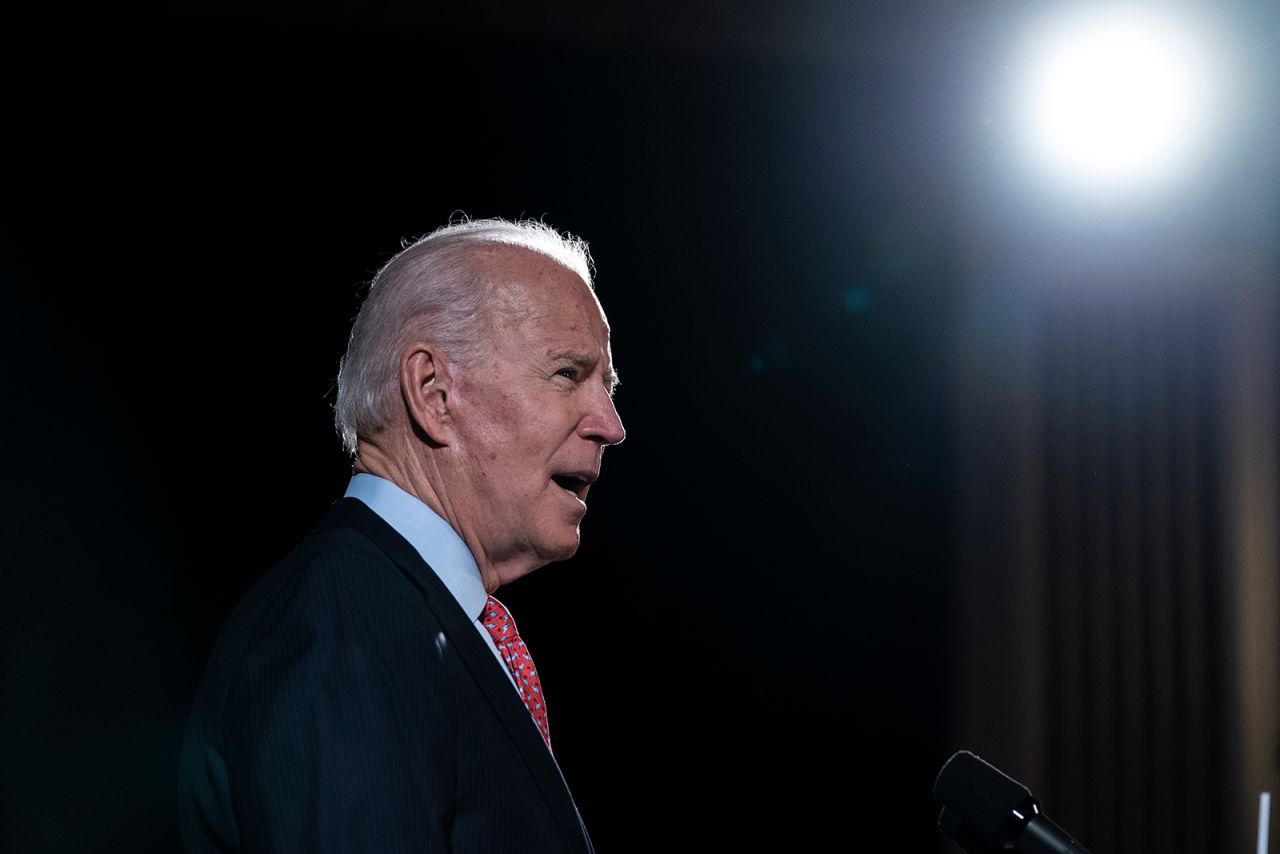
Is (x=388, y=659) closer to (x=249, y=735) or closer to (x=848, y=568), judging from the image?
(x=249, y=735)

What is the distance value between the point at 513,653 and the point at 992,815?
19.4 inches

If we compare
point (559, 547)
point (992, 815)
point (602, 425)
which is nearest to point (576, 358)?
point (602, 425)

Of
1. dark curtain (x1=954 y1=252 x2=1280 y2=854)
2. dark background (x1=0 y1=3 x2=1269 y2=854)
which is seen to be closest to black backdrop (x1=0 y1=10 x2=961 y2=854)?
dark background (x1=0 y1=3 x2=1269 y2=854)

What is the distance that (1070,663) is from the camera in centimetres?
261

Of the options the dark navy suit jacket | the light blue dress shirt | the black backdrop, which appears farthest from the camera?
the black backdrop

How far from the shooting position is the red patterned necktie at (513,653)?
3.65 feet

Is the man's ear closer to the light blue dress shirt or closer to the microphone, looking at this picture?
the light blue dress shirt

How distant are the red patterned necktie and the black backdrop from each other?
1062 millimetres

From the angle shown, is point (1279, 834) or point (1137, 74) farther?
point (1279, 834)

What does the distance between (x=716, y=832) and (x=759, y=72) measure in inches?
67.1

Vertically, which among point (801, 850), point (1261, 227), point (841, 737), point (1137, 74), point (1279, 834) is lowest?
point (1279, 834)

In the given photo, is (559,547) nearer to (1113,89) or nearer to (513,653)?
(513,653)

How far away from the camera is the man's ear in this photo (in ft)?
3.57

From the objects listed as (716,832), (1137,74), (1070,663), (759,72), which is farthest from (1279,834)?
(759,72)
